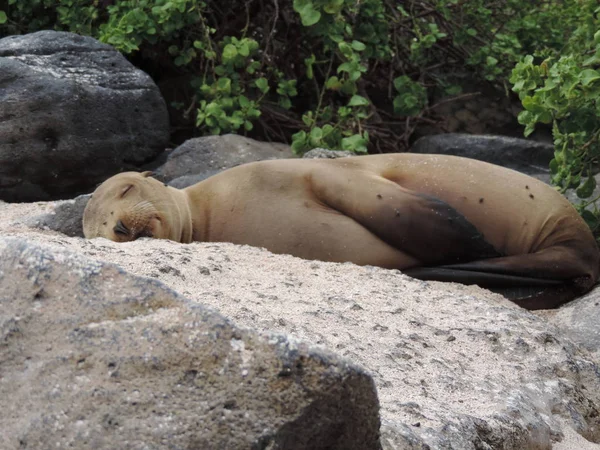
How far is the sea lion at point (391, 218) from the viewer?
189 inches

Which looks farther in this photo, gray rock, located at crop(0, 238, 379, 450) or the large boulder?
the large boulder

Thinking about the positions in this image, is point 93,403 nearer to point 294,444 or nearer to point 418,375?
point 294,444

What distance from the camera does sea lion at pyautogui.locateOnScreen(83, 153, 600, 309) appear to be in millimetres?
4812

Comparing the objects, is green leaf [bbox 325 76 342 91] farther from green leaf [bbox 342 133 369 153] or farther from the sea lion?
the sea lion

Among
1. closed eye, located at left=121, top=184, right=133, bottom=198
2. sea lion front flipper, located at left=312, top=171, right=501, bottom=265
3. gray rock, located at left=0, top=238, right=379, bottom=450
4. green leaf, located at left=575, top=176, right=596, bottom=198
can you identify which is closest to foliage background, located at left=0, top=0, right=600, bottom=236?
green leaf, located at left=575, top=176, right=596, bottom=198

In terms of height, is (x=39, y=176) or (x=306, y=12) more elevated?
(x=306, y=12)

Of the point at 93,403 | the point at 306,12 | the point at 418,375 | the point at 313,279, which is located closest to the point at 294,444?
the point at 93,403

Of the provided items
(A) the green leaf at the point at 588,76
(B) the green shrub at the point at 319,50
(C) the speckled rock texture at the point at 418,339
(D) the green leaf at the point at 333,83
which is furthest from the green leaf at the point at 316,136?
(C) the speckled rock texture at the point at 418,339

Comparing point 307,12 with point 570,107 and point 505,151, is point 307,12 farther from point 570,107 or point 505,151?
point 570,107

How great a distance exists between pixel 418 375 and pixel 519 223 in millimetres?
2010

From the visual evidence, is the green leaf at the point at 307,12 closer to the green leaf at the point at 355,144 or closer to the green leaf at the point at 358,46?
the green leaf at the point at 358,46

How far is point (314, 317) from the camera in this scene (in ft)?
11.4

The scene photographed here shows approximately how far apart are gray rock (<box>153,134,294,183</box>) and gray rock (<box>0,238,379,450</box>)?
4372 mm

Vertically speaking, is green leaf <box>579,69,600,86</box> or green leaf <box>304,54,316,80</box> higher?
green leaf <box>579,69,600,86</box>
